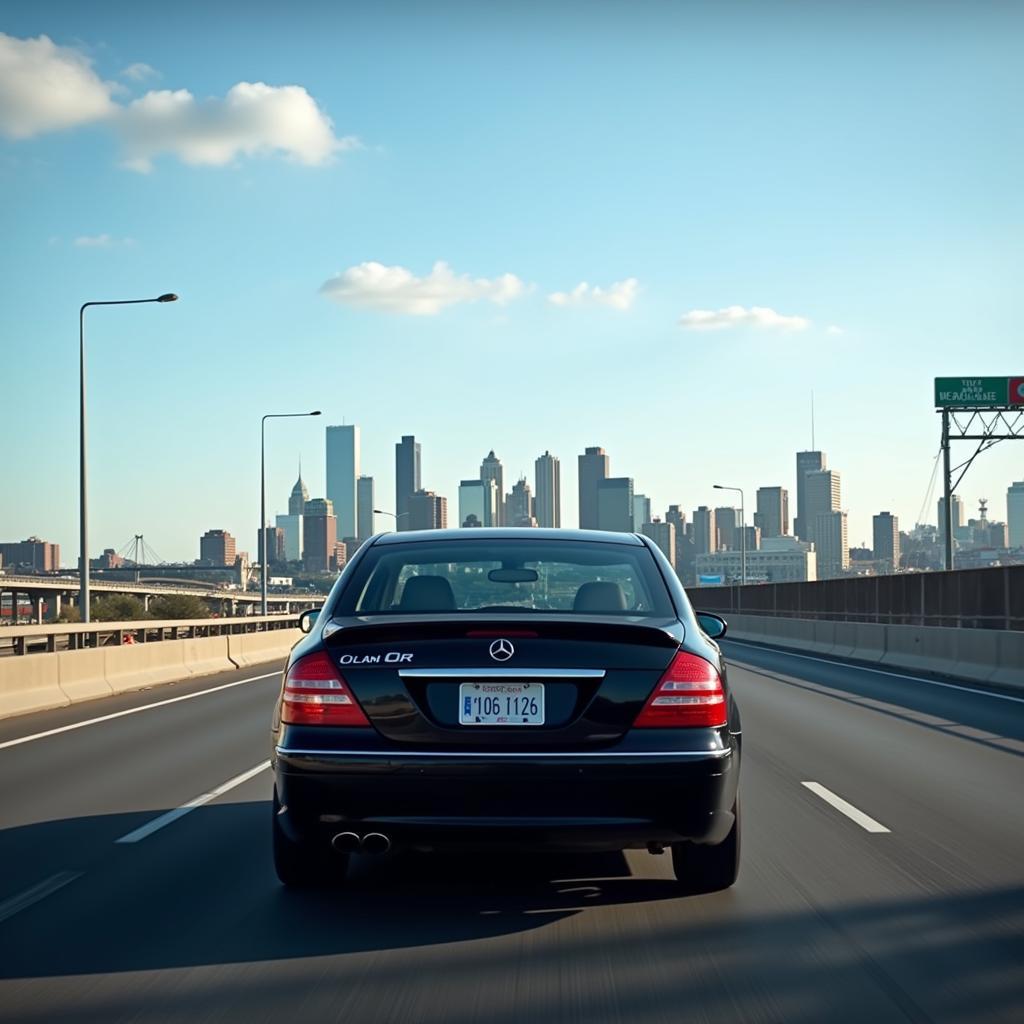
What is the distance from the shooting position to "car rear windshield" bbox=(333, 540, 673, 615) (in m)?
7.00

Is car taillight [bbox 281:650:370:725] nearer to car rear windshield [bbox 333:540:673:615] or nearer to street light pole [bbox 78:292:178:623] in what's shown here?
car rear windshield [bbox 333:540:673:615]

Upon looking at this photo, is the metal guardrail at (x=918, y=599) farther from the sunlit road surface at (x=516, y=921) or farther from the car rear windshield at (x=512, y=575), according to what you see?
the car rear windshield at (x=512, y=575)

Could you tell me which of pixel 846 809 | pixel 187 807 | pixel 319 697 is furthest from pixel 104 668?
pixel 319 697

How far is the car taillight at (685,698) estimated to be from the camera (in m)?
5.97

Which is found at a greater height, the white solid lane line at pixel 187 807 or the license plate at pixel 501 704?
the license plate at pixel 501 704

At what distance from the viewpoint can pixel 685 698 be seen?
6.02 meters

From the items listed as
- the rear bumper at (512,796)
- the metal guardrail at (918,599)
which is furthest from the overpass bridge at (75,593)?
the rear bumper at (512,796)

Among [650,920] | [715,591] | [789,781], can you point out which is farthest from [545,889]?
[715,591]

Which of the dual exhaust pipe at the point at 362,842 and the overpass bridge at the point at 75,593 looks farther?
the overpass bridge at the point at 75,593

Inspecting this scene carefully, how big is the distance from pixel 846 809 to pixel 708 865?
3.16m

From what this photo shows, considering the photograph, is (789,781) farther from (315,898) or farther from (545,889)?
(315,898)

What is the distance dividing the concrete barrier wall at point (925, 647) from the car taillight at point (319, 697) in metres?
17.3

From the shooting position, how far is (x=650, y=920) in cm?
618

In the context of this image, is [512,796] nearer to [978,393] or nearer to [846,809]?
[846,809]
